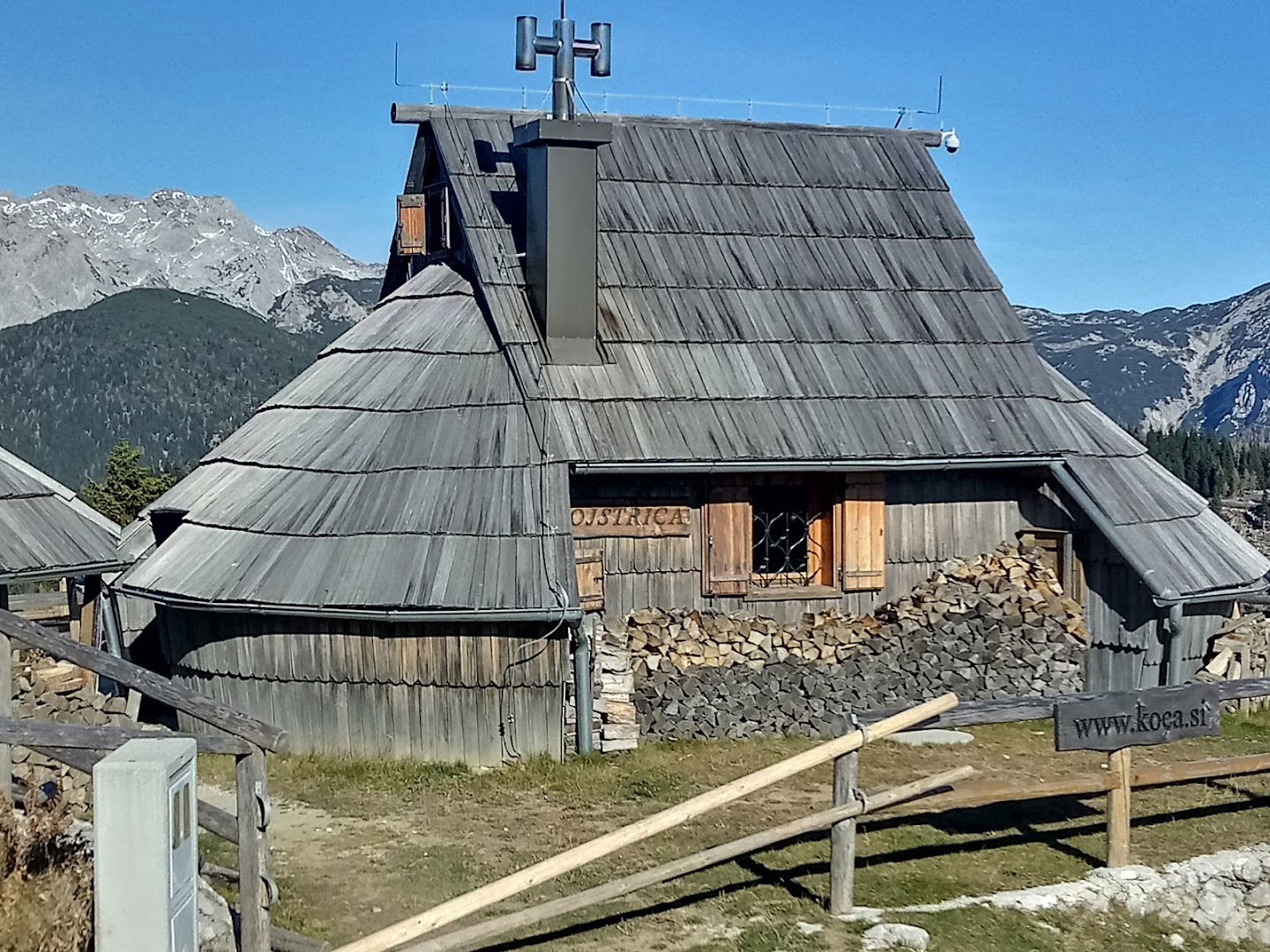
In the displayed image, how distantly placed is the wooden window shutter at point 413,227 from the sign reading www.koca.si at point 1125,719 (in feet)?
37.0

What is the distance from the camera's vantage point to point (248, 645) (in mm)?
13617

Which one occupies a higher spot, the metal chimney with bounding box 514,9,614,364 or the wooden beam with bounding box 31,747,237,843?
the metal chimney with bounding box 514,9,614,364

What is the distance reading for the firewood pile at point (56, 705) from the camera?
33.4ft

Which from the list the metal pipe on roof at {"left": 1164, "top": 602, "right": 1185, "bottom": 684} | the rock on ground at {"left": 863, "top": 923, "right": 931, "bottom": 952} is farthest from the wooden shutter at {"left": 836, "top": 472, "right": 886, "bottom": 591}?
the rock on ground at {"left": 863, "top": 923, "right": 931, "bottom": 952}

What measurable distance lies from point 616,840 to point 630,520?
7.17 meters

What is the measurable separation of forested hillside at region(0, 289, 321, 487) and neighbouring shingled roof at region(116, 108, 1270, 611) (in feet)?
305

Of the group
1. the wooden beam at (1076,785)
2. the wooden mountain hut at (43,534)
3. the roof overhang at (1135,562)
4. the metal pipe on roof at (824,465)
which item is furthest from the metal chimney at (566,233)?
the wooden beam at (1076,785)

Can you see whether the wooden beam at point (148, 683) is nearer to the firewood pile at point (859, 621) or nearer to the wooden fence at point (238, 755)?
the wooden fence at point (238, 755)

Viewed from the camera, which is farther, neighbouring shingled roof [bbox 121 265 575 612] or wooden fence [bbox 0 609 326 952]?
neighbouring shingled roof [bbox 121 265 575 612]

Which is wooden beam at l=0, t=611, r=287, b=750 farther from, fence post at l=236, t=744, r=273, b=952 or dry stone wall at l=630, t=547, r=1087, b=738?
dry stone wall at l=630, t=547, r=1087, b=738

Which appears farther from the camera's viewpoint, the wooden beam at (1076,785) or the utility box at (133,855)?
the wooden beam at (1076,785)

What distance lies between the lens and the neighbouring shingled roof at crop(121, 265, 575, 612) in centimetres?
1312

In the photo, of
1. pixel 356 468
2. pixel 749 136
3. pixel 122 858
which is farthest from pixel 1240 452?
pixel 122 858

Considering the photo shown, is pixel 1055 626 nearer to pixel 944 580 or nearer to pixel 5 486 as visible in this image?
pixel 944 580
